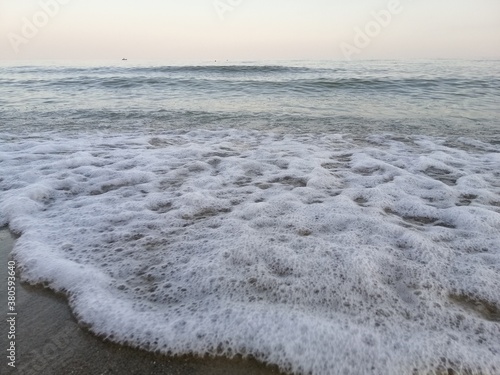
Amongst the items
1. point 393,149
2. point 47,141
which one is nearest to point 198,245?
point 393,149

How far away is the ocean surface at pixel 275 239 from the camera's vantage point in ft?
6.17

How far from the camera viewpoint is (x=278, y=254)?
262 centimetres

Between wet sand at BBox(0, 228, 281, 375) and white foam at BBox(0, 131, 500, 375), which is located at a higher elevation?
wet sand at BBox(0, 228, 281, 375)

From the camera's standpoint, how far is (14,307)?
2.10 m

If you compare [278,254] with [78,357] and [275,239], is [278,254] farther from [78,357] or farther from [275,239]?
[78,357]

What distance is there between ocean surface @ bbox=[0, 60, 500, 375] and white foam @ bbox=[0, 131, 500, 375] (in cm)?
1

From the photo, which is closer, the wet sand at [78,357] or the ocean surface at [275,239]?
the wet sand at [78,357]

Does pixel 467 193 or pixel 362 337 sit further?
pixel 467 193

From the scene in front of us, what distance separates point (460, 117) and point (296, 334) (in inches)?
332

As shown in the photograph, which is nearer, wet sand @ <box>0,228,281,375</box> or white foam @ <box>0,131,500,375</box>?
wet sand @ <box>0,228,281,375</box>

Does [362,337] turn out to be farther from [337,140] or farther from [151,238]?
[337,140]

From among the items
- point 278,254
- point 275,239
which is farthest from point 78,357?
point 275,239

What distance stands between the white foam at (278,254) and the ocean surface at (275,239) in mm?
12

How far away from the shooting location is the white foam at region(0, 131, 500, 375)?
6.10 ft
